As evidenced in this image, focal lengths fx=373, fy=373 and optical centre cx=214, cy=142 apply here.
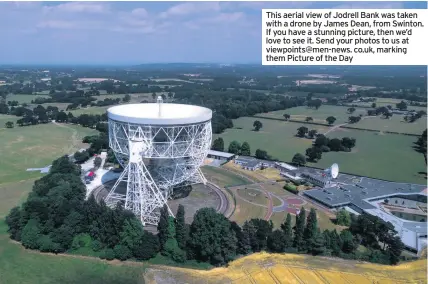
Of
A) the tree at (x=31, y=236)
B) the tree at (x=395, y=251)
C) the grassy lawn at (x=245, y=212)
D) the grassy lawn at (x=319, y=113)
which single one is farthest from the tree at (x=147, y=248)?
the grassy lawn at (x=319, y=113)

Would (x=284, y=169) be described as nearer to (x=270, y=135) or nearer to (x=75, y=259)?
(x=270, y=135)

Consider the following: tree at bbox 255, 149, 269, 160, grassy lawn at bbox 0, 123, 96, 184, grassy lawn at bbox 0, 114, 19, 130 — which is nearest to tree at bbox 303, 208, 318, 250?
tree at bbox 255, 149, 269, 160

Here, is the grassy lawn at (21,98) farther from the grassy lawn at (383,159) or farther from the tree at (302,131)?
the grassy lawn at (383,159)

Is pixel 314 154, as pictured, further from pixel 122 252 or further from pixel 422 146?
pixel 122 252

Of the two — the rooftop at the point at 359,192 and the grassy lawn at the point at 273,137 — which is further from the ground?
the grassy lawn at the point at 273,137

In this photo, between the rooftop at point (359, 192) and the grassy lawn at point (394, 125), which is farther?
the grassy lawn at point (394, 125)

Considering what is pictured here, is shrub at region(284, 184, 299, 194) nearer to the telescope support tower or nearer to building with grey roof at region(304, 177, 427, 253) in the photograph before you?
building with grey roof at region(304, 177, 427, 253)
